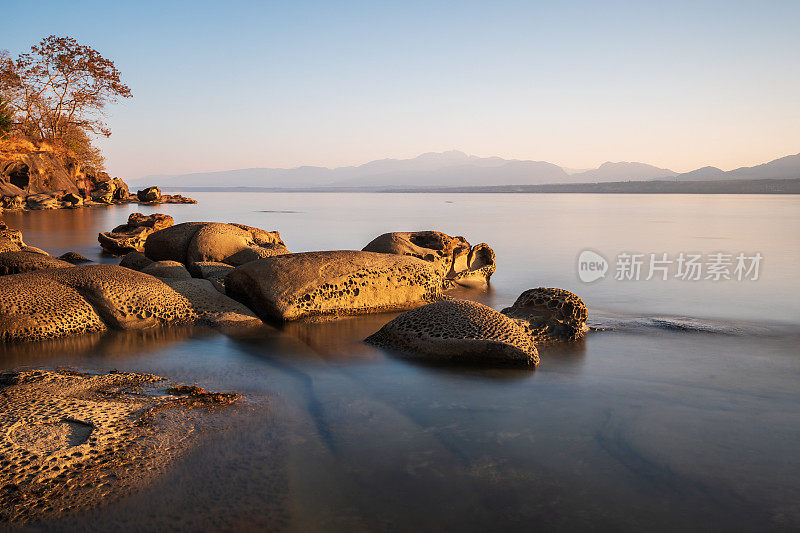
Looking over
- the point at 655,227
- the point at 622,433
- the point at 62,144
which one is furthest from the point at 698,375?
the point at 62,144

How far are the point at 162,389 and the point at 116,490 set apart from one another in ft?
4.62

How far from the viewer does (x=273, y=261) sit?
7.02m

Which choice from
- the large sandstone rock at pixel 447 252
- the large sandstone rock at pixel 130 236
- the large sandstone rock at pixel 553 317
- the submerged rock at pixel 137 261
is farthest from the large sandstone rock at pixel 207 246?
the large sandstone rock at pixel 553 317

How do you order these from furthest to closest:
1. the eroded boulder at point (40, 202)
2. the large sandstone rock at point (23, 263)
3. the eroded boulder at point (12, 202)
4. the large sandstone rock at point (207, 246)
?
1. the eroded boulder at point (40, 202)
2. the eroded boulder at point (12, 202)
3. the large sandstone rock at point (207, 246)
4. the large sandstone rock at point (23, 263)

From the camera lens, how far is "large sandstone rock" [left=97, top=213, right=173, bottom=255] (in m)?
12.6

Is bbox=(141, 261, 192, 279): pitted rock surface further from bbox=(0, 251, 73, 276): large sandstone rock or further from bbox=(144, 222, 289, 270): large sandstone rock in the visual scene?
bbox=(144, 222, 289, 270): large sandstone rock

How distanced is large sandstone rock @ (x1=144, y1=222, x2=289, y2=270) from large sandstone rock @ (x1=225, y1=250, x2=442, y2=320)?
2.09 m

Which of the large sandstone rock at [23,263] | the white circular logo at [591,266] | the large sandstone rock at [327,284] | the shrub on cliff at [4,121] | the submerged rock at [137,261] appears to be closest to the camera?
the large sandstone rock at [327,284]

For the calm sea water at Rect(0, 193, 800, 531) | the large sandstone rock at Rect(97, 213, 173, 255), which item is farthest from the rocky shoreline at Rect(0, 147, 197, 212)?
the calm sea water at Rect(0, 193, 800, 531)

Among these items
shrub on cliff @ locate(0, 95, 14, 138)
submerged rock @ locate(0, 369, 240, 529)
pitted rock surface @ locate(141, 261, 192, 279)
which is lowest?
submerged rock @ locate(0, 369, 240, 529)

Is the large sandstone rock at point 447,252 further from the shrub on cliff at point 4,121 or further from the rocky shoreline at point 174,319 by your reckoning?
the shrub on cliff at point 4,121

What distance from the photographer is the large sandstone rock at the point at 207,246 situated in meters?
9.32

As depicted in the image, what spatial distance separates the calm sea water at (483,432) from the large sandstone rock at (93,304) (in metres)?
0.30

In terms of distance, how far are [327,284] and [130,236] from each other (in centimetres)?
789
